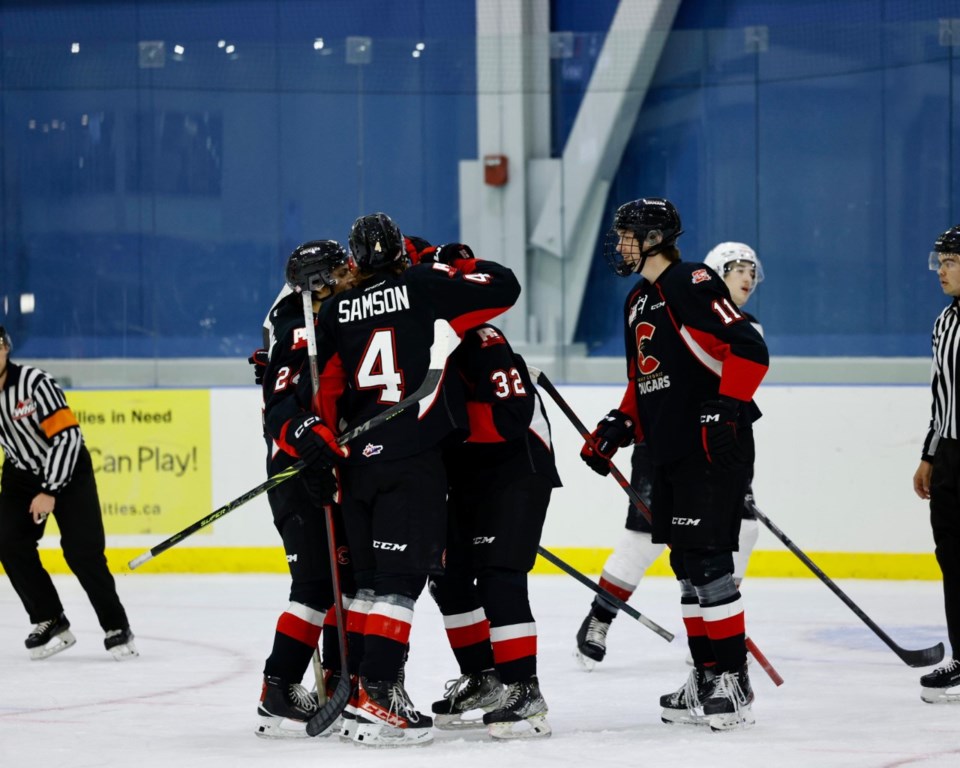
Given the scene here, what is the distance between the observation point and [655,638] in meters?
5.14

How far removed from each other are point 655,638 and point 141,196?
3820mm

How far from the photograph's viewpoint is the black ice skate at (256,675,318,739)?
3.62m

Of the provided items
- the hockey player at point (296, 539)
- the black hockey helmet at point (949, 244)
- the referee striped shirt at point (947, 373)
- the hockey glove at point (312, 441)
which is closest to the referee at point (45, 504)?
the hockey player at point (296, 539)

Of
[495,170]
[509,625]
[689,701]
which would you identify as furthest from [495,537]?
[495,170]

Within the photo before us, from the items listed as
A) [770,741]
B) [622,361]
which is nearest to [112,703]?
[770,741]

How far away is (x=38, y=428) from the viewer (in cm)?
494

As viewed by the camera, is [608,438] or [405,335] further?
[608,438]

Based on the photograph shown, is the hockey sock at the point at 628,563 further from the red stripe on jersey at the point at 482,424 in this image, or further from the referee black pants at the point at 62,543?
the referee black pants at the point at 62,543

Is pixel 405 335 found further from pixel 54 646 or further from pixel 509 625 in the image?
pixel 54 646

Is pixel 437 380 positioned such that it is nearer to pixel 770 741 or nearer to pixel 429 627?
pixel 770 741

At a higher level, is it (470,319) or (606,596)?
(470,319)

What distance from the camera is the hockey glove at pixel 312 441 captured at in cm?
342

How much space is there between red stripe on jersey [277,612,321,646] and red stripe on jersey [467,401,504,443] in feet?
1.91

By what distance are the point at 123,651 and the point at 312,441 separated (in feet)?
5.94
